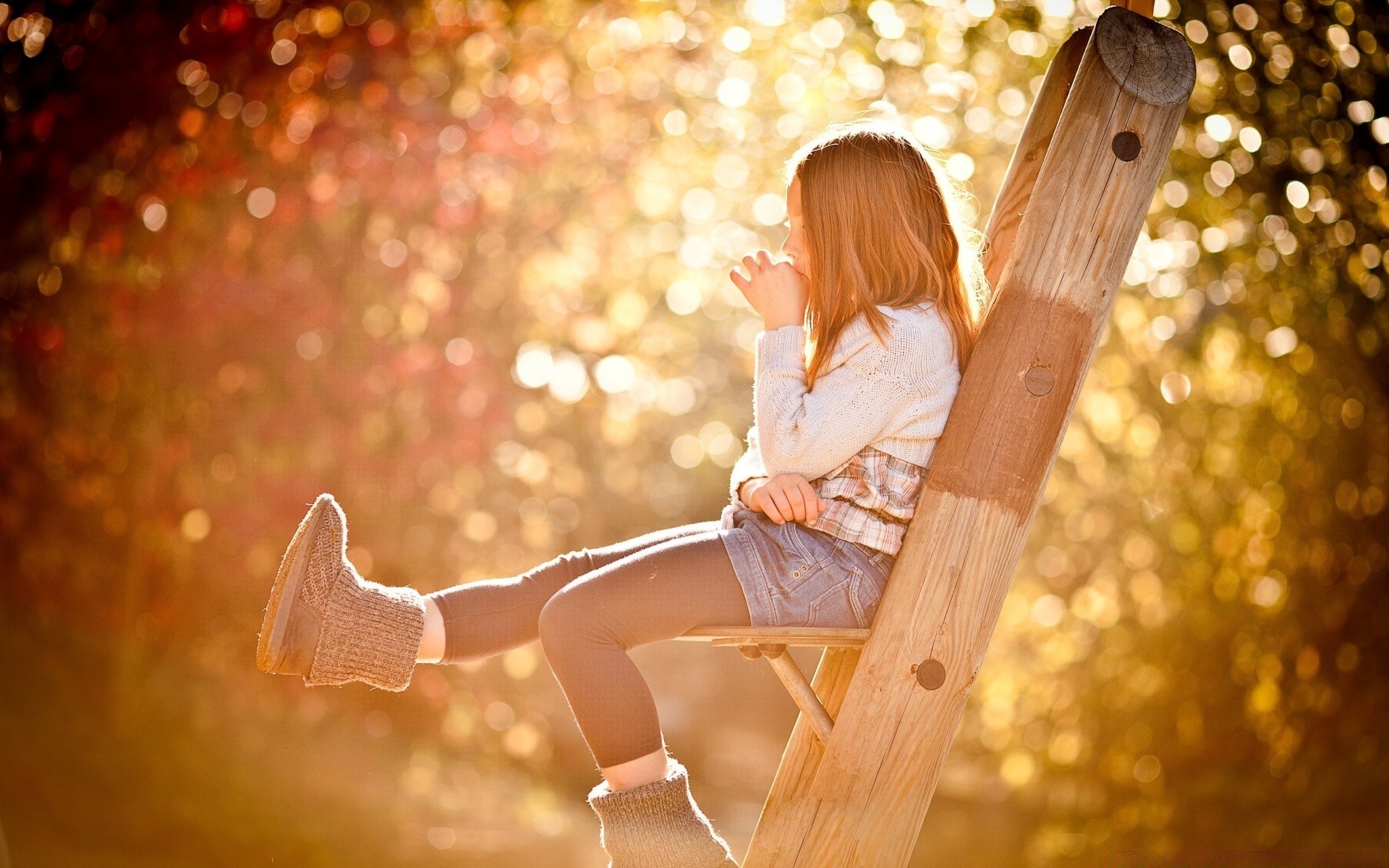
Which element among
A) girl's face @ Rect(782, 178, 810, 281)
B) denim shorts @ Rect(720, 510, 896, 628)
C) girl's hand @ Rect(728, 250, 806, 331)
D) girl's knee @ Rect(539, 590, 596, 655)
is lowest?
girl's knee @ Rect(539, 590, 596, 655)

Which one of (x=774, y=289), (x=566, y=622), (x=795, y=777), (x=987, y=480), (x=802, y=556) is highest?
(x=774, y=289)

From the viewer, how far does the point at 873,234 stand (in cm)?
214

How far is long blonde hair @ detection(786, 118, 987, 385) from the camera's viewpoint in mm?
2119

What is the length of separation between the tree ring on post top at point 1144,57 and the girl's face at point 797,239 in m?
0.56

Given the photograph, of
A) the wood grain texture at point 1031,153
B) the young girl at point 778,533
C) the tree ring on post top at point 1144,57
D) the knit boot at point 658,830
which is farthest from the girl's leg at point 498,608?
the tree ring on post top at point 1144,57

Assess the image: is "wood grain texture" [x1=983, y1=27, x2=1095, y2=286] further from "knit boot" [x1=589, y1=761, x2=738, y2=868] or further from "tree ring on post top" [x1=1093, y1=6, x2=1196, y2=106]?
"knit boot" [x1=589, y1=761, x2=738, y2=868]

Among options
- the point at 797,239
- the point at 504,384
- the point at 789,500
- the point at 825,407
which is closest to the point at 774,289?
the point at 797,239

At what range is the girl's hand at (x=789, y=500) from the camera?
6.67ft

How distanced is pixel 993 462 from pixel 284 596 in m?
1.19

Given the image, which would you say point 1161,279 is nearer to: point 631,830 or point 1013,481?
point 1013,481

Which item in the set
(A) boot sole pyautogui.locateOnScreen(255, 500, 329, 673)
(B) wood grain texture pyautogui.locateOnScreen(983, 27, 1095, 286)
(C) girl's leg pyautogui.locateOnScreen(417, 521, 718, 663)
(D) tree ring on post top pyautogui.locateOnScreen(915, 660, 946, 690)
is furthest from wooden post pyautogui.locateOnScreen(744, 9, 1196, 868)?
(A) boot sole pyautogui.locateOnScreen(255, 500, 329, 673)

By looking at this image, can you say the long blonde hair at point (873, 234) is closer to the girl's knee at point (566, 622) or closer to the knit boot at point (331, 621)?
the girl's knee at point (566, 622)

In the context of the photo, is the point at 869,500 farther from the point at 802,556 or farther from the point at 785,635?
the point at 785,635

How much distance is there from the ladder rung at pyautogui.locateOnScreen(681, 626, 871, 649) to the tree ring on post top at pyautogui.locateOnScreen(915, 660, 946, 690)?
102 millimetres
